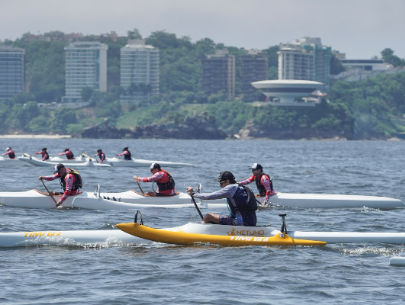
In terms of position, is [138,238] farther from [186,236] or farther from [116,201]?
[116,201]

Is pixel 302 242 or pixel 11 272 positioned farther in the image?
pixel 302 242

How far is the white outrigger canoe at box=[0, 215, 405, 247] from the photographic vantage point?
1802 centimetres

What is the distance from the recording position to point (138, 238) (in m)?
18.1

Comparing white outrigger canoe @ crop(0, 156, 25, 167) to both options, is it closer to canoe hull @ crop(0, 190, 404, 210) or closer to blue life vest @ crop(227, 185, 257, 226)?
canoe hull @ crop(0, 190, 404, 210)

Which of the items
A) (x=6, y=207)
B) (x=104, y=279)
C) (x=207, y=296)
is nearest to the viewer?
(x=207, y=296)

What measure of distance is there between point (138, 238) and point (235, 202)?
2.33 metres

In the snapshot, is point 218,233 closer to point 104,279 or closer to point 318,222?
point 104,279

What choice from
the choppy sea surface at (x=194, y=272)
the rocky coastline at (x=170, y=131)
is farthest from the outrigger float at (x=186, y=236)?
the rocky coastline at (x=170, y=131)

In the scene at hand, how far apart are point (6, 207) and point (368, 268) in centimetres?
1366

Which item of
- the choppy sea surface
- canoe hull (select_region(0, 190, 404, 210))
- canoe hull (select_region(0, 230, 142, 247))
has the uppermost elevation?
canoe hull (select_region(0, 190, 404, 210))

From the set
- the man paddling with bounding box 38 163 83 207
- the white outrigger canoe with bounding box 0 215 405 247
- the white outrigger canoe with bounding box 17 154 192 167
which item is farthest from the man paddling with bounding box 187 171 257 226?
the white outrigger canoe with bounding box 17 154 192 167

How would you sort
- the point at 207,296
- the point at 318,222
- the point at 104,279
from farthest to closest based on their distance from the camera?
the point at 318,222, the point at 104,279, the point at 207,296

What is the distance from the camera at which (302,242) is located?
17938mm

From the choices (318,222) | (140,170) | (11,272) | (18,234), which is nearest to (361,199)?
(318,222)
